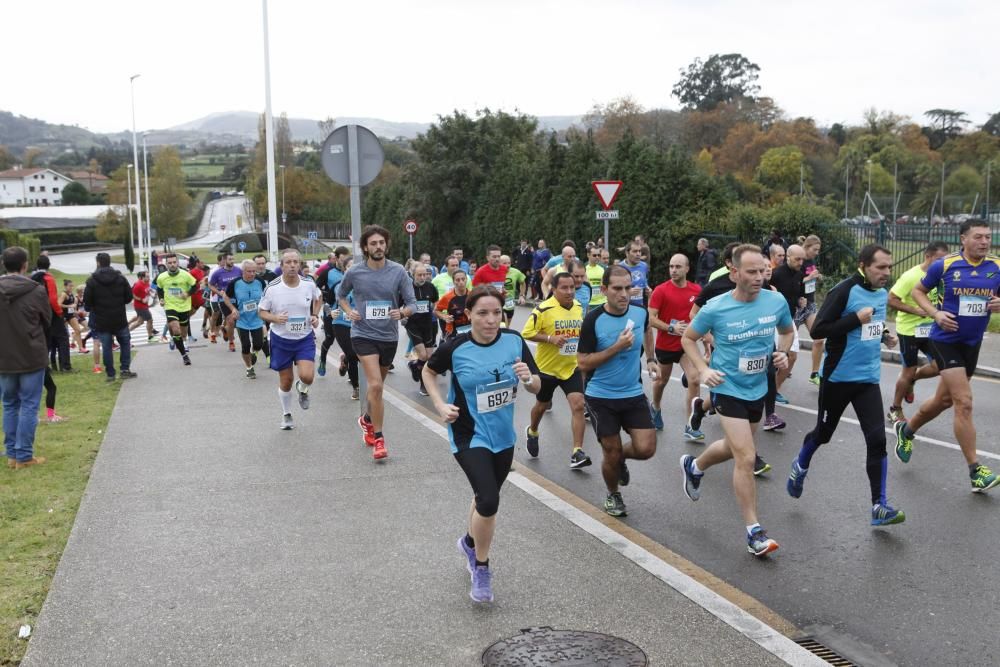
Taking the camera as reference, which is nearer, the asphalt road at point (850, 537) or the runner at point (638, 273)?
the asphalt road at point (850, 537)

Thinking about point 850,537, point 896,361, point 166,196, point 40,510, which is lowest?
point 896,361

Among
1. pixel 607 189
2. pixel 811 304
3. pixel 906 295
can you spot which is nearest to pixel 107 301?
pixel 811 304

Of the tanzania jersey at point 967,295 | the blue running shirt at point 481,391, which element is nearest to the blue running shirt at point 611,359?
the blue running shirt at point 481,391

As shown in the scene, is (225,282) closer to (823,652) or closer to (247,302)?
(247,302)

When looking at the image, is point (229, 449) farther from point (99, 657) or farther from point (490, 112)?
point (490, 112)

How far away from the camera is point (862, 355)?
6410 mm

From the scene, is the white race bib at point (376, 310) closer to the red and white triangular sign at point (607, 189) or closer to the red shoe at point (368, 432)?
the red shoe at point (368, 432)

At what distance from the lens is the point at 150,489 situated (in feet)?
25.1

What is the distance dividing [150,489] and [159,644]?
10.5ft

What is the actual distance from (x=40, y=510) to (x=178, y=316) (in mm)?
9889

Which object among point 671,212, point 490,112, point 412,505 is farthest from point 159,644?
point 490,112

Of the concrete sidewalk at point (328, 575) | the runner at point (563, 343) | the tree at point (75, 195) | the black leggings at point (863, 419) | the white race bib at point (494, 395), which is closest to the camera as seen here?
the concrete sidewalk at point (328, 575)

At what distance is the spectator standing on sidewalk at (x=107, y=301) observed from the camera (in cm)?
1392

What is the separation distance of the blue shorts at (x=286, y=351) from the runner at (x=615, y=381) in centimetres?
429
